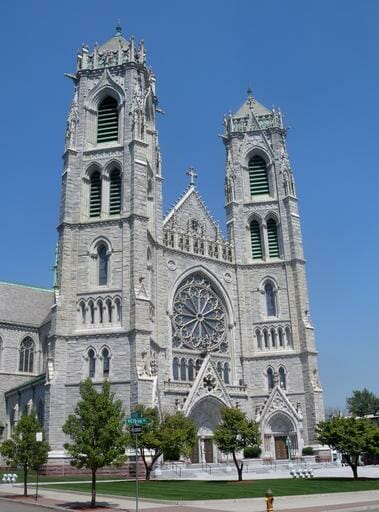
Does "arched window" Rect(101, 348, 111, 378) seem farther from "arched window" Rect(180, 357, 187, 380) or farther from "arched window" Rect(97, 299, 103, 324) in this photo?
"arched window" Rect(180, 357, 187, 380)

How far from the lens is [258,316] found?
49094 millimetres

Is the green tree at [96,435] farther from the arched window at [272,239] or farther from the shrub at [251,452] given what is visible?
the arched window at [272,239]

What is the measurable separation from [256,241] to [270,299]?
6.24 m

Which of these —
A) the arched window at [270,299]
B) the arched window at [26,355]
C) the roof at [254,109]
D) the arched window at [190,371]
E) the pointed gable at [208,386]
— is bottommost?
the pointed gable at [208,386]

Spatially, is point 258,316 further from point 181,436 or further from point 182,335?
point 181,436

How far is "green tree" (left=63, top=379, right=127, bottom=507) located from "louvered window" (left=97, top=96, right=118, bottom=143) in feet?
95.3

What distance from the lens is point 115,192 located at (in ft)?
140

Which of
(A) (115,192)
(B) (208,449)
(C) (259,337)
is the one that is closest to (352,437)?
(B) (208,449)

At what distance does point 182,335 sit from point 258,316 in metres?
8.33

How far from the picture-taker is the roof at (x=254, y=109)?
5831cm

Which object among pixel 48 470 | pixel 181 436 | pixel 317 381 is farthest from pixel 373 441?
pixel 48 470

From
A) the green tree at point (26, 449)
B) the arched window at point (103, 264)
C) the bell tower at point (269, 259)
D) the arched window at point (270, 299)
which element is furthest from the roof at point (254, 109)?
the green tree at point (26, 449)

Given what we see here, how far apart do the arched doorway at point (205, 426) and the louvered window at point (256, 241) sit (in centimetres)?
1612

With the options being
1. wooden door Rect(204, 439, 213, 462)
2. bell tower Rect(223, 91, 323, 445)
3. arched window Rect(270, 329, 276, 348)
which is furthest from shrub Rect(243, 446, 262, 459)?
arched window Rect(270, 329, 276, 348)
